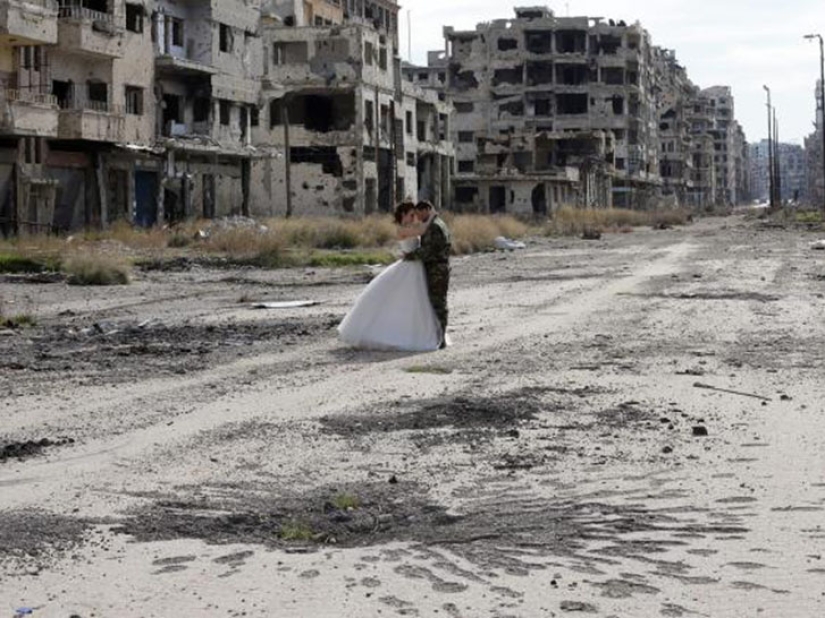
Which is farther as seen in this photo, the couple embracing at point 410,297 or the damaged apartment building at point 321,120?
the damaged apartment building at point 321,120

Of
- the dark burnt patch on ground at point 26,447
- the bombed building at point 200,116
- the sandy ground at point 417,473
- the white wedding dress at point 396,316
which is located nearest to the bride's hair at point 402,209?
the white wedding dress at point 396,316

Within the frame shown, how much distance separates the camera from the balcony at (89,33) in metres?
45.7

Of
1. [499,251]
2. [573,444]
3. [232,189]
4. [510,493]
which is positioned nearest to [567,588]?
[510,493]

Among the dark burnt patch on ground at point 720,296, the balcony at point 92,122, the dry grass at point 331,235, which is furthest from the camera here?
the balcony at point 92,122

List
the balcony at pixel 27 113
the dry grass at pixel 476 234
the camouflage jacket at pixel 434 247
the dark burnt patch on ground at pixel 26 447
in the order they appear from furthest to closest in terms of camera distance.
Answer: the dry grass at pixel 476 234, the balcony at pixel 27 113, the camouflage jacket at pixel 434 247, the dark burnt patch on ground at pixel 26 447

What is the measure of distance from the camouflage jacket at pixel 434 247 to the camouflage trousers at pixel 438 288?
52 mm

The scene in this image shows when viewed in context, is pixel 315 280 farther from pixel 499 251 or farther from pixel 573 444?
pixel 573 444

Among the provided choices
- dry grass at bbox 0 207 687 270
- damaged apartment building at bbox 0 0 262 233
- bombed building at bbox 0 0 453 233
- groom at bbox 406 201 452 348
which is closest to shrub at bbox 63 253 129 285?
dry grass at bbox 0 207 687 270

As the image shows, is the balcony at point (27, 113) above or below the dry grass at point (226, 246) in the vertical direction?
above

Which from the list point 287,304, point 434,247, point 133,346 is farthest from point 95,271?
point 434,247

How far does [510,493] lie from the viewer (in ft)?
24.5

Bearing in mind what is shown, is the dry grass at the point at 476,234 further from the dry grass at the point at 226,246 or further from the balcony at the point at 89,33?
the balcony at the point at 89,33

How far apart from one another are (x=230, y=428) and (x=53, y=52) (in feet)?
129

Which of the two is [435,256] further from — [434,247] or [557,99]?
[557,99]
